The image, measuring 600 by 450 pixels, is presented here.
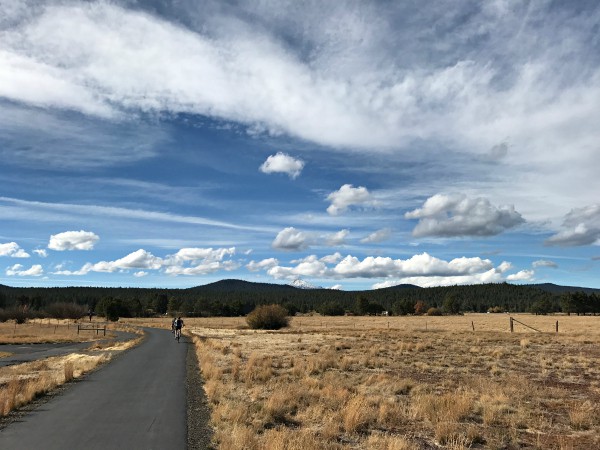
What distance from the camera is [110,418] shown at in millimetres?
11484

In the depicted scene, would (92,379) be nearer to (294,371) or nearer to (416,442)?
(294,371)

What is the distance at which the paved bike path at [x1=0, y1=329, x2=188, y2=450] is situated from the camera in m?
9.43

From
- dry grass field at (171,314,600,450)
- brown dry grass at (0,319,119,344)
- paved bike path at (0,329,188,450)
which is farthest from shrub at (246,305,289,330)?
paved bike path at (0,329,188,450)

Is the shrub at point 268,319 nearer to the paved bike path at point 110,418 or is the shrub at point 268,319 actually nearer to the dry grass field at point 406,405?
the dry grass field at point 406,405

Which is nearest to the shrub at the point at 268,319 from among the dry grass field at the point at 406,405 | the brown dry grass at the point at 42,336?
the brown dry grass at the point at 42,336

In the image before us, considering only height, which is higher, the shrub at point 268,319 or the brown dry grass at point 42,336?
the shrub at point 268,319

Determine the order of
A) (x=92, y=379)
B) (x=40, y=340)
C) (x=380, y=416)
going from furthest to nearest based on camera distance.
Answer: (x=40, y=340), (x=92, y=379), (x=380, y=416)

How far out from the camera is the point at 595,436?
36.3ft

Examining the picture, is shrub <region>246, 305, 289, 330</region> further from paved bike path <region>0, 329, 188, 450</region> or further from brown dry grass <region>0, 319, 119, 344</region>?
paved bike path <region>0, 329, 188, 450</region>

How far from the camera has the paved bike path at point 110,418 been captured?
9430mm

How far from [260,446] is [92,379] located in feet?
38.2

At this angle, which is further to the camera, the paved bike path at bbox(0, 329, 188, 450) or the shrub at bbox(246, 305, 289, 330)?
the shrub at bbox(246, 305, 289, 330)

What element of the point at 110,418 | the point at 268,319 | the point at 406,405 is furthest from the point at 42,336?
the point at 406,405

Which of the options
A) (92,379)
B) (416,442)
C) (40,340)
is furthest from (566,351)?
(40,340)
